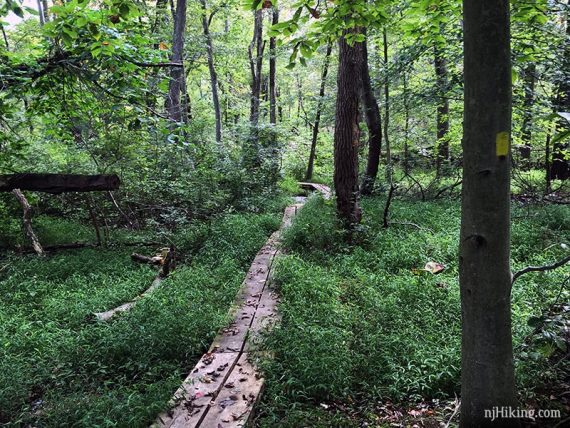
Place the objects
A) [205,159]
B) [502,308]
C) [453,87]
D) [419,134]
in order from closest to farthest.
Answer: [502,308]
[453,87]
[205,159]
[419,134]

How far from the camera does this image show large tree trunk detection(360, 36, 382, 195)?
11867 mm

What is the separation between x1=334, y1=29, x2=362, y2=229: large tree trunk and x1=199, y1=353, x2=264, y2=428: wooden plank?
15.9 ft

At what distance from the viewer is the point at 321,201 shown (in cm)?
988

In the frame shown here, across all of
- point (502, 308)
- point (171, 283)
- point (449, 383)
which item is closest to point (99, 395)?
point (171, 283)

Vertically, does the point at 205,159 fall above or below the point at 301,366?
above

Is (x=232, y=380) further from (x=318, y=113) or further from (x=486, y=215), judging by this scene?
(x=318, y=113)

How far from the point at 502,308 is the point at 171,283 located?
520 centimetres

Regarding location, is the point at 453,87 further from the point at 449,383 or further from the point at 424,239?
the point at 449,383

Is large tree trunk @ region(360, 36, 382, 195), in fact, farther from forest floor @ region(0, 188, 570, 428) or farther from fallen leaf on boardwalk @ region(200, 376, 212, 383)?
fallen leaf on boardwalk @ region(200, 376, 212, 383)

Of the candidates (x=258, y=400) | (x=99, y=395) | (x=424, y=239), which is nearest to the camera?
(x=258, y=400)

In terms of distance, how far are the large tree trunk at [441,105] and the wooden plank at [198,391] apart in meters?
7.12

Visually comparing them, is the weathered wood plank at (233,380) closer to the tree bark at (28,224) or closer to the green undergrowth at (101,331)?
the green undergrowth at (101,331)

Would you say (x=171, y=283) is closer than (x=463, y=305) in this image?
No

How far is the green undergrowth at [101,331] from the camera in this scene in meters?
3.35
